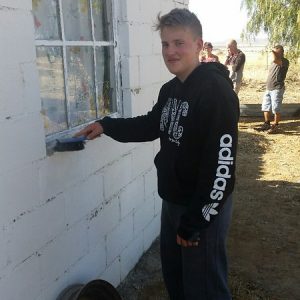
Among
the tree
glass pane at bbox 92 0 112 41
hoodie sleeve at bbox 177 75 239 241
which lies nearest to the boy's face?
hoodie sleeve at bbox 177 75 239 241

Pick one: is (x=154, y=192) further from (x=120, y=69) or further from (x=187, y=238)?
(x=187, y=238)

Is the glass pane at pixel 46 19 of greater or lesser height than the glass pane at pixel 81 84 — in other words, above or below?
above

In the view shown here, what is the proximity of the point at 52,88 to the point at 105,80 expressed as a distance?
2.38ft

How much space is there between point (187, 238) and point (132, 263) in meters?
1.47

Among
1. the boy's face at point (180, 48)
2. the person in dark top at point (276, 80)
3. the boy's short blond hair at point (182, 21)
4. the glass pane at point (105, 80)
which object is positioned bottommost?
the person in dark top at point (276, 80)

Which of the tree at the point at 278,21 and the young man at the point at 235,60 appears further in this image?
the tree at the point at 278,21

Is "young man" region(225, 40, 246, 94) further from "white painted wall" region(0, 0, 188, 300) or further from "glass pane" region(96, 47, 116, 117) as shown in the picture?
"glass pane" region(96, 47, 116, 117)

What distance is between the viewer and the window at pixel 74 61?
226cm

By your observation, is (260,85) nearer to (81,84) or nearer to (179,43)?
(81,84)

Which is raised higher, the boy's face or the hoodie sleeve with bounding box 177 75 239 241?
the boy's face

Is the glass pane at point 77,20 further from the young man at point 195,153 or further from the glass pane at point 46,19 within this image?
the young man at point 195,153

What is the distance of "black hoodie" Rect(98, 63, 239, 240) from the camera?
203 cm

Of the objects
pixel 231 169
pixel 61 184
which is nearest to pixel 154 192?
pixel 61 184

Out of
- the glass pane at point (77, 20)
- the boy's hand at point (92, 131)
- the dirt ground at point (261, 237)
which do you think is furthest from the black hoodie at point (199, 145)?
the dirt ground at point (261, 237)
